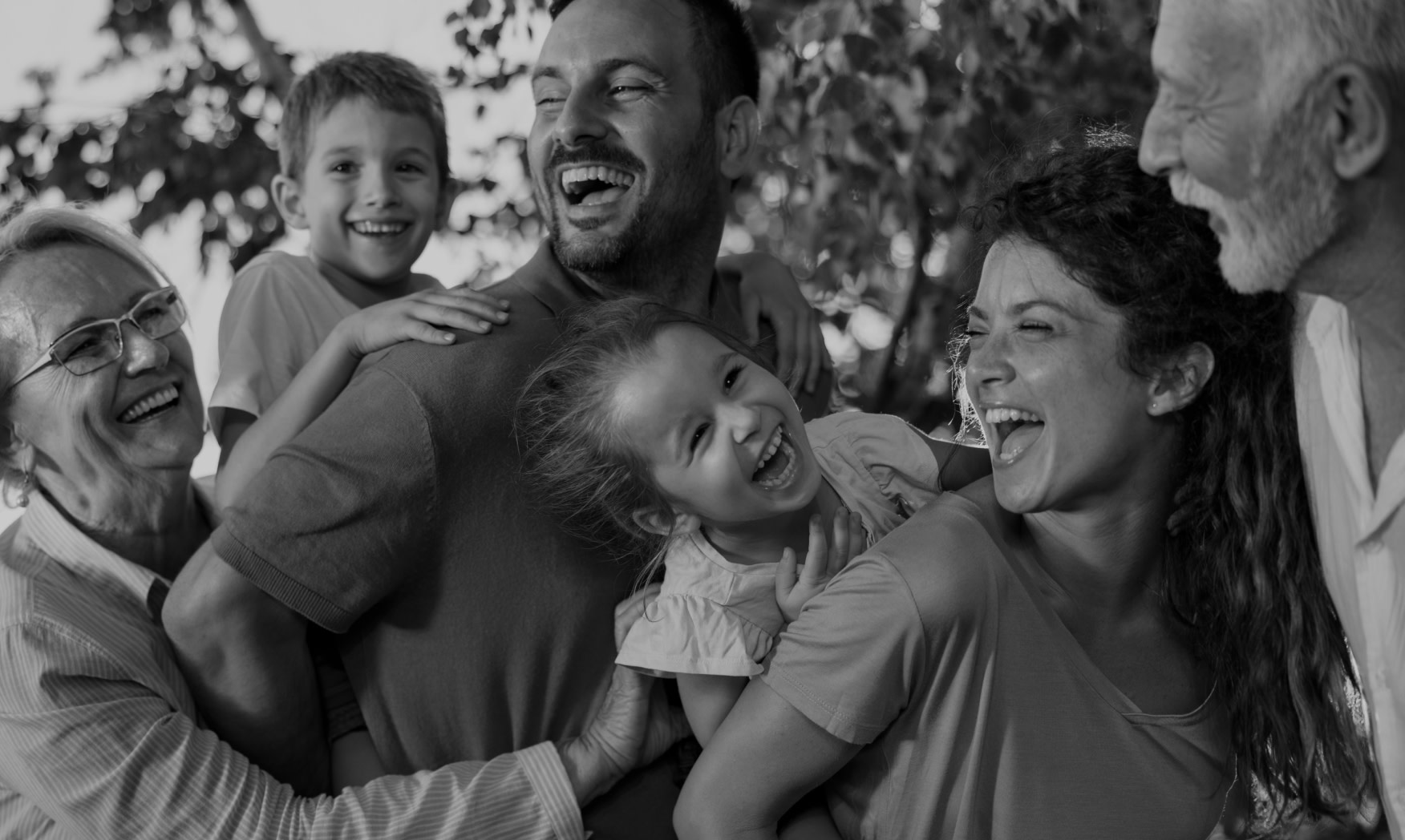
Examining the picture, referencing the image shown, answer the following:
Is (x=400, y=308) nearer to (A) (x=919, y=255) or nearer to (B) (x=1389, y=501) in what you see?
(B) (x=1389, y=501)

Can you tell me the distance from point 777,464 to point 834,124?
1994mm

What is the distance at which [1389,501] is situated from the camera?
5.72 ft

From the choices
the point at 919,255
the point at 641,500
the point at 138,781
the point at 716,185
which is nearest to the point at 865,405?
the point at 919,255

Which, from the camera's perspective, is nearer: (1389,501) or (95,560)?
(1389,501)

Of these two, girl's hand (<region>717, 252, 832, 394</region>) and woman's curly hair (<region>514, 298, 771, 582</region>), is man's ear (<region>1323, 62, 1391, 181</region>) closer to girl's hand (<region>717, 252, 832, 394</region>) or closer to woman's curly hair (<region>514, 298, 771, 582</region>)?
woman's curly hair (<region>514, 298, 771, 582</region>)

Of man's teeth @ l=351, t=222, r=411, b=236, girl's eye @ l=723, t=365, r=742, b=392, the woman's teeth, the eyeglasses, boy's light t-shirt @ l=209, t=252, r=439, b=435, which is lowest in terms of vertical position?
the woman's teeth

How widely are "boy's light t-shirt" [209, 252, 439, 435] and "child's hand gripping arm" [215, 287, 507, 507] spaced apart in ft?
0.78

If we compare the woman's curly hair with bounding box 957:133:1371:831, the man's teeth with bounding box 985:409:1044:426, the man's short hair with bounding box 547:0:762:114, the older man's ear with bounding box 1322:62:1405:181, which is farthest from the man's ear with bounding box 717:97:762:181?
the older man's ear with bounding box 1322:62:1405:181

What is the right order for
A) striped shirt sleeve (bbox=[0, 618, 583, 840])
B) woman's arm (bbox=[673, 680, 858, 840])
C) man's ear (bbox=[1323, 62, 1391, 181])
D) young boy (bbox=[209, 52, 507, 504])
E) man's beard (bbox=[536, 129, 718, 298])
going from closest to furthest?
man's ear (bbox=[1323, 62, 1391, 181]), woman's arm (bbox=[673, 680, 858, 840]), striped shirt sleeve (bbox=[0, 618, 583, 840]), man's beard (bbox=[536, 129, 718, 298]), young boy (bbox=[209, 52, 507, 504])

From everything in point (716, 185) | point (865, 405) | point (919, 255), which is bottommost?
point (865, 405)

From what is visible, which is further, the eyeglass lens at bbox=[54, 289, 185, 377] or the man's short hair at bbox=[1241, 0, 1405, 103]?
the eyeglass lens at bbox=[54, 289, 185, 377]

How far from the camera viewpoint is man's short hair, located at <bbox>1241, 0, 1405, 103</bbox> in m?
1.58

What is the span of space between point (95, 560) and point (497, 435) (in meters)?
0.70

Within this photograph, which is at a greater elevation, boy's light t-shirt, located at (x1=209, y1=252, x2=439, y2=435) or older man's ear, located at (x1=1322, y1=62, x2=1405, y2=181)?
older man's ear, located at (x1=1322, y1=62, x2=1405, y2=181)
